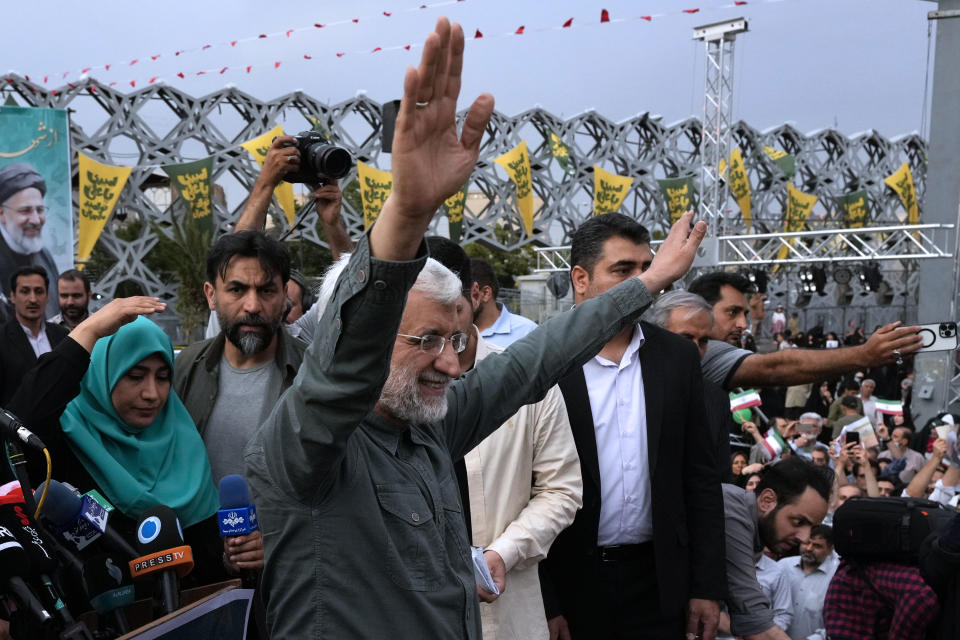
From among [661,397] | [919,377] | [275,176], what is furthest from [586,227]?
[919,377]

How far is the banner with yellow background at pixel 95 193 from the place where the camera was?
20.6 m

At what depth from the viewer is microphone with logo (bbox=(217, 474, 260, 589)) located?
236 centimetres

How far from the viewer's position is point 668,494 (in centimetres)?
318

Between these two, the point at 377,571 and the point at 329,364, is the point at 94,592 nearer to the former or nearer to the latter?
the point at 377,571

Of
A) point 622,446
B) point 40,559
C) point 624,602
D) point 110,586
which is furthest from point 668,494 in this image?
point 40,559

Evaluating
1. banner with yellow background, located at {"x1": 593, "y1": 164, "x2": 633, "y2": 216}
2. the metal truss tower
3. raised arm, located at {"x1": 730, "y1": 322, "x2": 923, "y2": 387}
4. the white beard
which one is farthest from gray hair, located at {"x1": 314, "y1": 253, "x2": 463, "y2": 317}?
banner with yellow background, located at {"x1": 593, "y1": 164, "x2": 633, "y2": 216}

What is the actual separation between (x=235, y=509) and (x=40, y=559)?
418 millimetres

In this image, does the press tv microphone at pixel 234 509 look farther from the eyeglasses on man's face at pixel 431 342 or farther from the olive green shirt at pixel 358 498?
the eyeglasses on man's face at pixel 431 342

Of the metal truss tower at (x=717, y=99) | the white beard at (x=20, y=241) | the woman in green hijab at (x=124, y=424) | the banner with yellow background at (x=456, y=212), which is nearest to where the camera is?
the woman in green hijab at (x=124, y=424)

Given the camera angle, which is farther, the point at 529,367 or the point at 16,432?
the point at 16,432

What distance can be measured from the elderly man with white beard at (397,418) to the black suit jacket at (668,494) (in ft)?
3.50

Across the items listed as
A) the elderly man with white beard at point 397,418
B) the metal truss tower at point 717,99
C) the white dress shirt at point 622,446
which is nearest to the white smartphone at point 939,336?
the white dress shirt at point 622,446

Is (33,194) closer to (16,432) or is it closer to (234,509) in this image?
(16,432)

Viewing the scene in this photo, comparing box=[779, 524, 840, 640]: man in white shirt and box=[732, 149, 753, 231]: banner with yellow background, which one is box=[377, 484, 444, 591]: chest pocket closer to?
box=[779, 524, 840, 640]: man in white shirt
